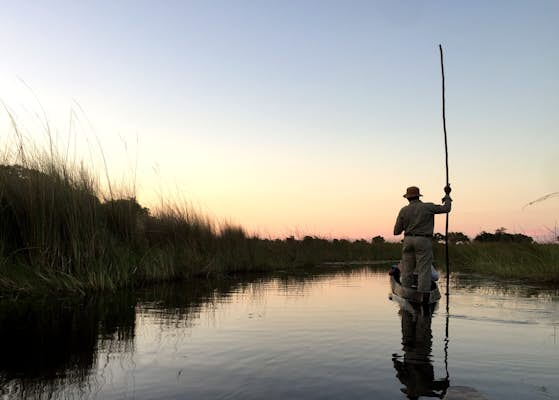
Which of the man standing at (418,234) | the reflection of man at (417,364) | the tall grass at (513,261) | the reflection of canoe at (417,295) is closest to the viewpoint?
the reflection of man at (417,364)

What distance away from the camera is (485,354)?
6.21 metres

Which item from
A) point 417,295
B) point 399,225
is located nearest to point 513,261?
point 399,225

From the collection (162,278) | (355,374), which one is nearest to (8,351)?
(355,374)

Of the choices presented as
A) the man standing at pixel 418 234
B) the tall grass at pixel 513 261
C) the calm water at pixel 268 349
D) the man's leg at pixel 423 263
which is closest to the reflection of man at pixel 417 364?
the calm water at pixel 268 349

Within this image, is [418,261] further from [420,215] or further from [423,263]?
[420,215]

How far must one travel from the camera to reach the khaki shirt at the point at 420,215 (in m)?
11.4

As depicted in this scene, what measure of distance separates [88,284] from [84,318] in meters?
2.95

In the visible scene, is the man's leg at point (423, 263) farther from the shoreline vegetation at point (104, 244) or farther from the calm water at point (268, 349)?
the shoreline vegetation at point (104, 244)

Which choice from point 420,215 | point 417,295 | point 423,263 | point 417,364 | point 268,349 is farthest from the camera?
point 420,215

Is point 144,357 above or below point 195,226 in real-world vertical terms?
below

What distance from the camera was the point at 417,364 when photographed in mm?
5645

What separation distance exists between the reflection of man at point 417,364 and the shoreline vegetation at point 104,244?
23.8 feet

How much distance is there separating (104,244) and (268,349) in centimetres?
672

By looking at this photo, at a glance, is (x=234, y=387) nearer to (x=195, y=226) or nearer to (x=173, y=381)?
(x=173, y=381)
